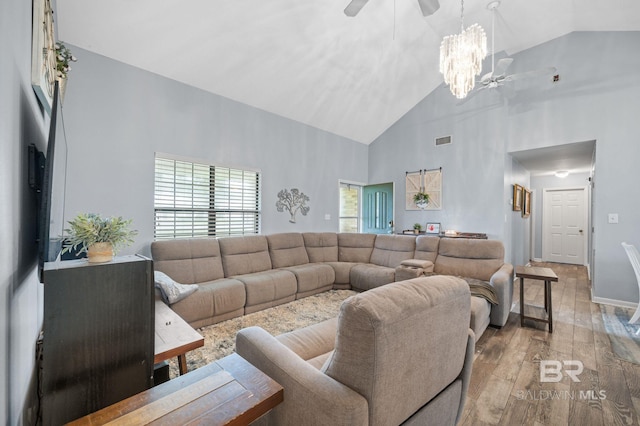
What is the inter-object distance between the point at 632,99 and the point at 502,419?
4786mm

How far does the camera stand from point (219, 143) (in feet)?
13.4

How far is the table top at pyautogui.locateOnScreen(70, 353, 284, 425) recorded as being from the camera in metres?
0.77

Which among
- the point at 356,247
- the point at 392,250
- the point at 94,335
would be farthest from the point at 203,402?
the point at 356,247

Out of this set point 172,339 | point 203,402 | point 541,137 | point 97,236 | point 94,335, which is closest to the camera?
point 203,402

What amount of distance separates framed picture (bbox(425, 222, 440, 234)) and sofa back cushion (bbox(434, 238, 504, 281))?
178 centimetres

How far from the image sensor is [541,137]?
449 centimetres

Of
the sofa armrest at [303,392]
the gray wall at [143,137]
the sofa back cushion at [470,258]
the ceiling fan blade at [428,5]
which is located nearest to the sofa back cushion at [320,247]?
the gray wall at [143,137]

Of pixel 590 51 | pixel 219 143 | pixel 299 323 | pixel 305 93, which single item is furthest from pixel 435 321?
pixel 590 51

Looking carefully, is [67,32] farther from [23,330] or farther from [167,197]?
[23,330]

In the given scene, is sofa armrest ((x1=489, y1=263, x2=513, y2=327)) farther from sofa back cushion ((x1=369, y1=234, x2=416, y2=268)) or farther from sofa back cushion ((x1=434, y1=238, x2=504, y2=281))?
sofa back cushion ((x1=369, y1=234, x2=416, y2=268))

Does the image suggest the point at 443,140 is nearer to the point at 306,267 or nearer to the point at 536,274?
the point at 536,274

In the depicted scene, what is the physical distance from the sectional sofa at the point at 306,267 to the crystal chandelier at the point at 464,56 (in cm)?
200

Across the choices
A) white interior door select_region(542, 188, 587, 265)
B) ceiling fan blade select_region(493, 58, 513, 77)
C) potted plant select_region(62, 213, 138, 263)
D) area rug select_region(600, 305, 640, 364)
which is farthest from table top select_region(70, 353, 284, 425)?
white interior door select_region(542, 188, 587, 265)

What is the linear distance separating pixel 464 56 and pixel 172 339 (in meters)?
3.62
